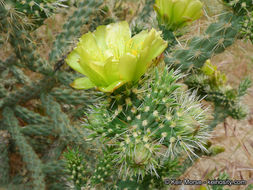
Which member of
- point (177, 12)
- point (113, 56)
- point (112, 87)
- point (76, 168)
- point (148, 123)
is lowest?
point (76, 168)

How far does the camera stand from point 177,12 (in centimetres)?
114

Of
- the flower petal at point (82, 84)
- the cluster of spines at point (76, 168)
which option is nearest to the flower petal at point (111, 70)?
the flower petal at point (82, 84)

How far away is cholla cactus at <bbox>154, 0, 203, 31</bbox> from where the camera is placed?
1086 millimetres

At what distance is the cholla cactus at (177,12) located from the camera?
1086 mm

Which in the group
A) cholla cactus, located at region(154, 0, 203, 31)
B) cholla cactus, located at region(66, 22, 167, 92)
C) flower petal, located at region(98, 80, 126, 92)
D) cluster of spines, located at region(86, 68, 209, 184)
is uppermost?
cholla cactus, located at region(154, 0, 203, 31)

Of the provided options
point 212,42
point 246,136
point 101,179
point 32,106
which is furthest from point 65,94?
point 246,136

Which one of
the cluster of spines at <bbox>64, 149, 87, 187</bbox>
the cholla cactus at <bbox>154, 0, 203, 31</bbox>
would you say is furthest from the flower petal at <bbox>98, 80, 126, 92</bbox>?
the cluster of spines at <bbox>64, 149, 87, 187</bbox>

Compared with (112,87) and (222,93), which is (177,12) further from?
(222,93)

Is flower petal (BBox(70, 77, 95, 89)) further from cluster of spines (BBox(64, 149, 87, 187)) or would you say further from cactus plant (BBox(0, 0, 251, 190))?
cluster of spines (BBox(64, 149, 87, 187))

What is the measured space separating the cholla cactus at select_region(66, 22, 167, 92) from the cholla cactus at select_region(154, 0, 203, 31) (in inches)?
7.3

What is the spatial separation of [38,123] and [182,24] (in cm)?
133

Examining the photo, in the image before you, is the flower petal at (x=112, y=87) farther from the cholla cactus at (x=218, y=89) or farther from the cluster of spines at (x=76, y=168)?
the cholla cactus at (x=218, y=89)

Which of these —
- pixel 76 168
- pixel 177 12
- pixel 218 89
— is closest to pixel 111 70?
pixel 177 12

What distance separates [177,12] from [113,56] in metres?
0.44
